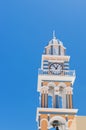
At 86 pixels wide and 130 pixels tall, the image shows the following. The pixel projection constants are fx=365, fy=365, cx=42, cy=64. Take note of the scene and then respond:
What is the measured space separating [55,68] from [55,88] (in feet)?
7.15

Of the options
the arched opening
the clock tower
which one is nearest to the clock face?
the clock tower

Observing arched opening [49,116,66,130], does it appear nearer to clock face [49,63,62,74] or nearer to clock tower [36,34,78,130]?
clock tower [36,34,78,130]

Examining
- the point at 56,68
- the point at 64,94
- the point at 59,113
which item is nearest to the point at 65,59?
the point at 56,68

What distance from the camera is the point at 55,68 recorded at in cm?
3331

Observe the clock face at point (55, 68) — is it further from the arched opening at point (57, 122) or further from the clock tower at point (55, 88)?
the arched opening at point (57, 122)

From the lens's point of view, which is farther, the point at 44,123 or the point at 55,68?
the point at 55,68

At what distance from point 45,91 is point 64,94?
1.78 meters

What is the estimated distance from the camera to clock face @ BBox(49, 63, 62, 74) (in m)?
32.9

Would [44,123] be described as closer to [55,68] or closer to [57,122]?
[57,122]

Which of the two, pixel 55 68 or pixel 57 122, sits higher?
pixel 55 68

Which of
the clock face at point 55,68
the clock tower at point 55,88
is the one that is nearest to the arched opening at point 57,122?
the clock tower at point 55,88

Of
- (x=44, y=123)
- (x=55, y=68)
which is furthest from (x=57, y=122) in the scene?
(x=55, y=68)

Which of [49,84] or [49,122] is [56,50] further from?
[49,122]

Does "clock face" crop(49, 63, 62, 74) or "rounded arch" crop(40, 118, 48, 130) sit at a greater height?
"clock face" crop(49, 63, 62, 74)
